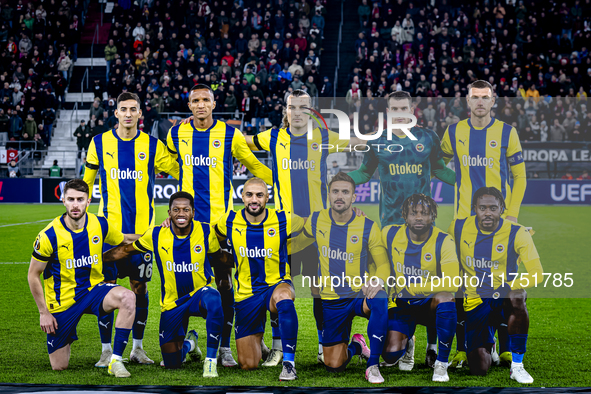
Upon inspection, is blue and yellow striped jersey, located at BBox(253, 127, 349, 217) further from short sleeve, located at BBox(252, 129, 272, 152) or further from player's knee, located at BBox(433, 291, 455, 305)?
player's knee, located at BBox(433, 291, 455, 305)

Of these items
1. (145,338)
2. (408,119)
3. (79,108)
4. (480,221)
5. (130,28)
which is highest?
(130,28)

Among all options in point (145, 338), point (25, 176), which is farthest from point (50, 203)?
point (145, 338)

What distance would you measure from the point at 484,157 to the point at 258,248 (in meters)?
2.00

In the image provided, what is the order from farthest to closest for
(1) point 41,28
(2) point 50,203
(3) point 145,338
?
(1) point 41,28
(2) point 50,203
(3) point 145,338

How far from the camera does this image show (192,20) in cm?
2250

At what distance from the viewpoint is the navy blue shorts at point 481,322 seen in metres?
4.64

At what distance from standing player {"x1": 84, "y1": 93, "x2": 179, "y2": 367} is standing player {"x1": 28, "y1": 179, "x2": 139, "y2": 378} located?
1.40 ft

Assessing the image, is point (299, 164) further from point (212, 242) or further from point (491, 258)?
point (491, 258)

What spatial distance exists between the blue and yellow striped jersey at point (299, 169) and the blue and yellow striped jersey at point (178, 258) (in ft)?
2.73

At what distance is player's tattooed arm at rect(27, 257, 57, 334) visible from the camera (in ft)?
15.1

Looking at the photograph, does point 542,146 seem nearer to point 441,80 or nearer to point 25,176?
point 441,80

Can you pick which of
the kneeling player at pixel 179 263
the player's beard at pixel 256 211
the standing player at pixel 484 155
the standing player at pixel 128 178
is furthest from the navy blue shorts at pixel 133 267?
the standing player at pixel 484 155

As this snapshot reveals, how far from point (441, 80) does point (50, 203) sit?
1180 centimetres

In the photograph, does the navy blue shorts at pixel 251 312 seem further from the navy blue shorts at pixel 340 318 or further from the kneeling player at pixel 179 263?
the navy blue shorts at pixel 340 318
